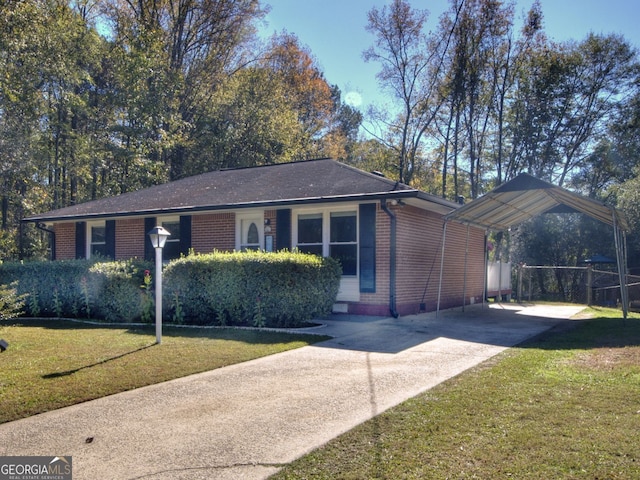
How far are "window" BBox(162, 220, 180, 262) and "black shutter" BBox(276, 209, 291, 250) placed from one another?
3.41m

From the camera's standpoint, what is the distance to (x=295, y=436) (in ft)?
13.1

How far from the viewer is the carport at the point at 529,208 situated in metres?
10.4

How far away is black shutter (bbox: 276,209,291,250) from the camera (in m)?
12.5

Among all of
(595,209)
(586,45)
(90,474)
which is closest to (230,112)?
(586,45)

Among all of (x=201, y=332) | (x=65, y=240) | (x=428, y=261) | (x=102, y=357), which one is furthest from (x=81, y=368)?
(x=65, y=240)

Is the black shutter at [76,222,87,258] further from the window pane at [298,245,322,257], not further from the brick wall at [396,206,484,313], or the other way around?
the brick wall at [396,206,484,313]

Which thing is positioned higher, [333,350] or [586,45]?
[586,45]

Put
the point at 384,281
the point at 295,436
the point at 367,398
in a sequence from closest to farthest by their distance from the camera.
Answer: the point at 295,436
the point at 367,398
the point at 384,281

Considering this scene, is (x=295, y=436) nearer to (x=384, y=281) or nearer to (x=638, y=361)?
(x=638, y=361)

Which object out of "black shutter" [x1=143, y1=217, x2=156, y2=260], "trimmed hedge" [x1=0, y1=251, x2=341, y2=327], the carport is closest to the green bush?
"trimmed hedge" [x1=0, y1=251, x2=341, y2=327]

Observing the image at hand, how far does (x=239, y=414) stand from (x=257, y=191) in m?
9.48

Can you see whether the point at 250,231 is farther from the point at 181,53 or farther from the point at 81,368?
the point at 181,53

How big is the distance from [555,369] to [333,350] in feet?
9.71

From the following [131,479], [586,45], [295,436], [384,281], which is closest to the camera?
[131,479]
